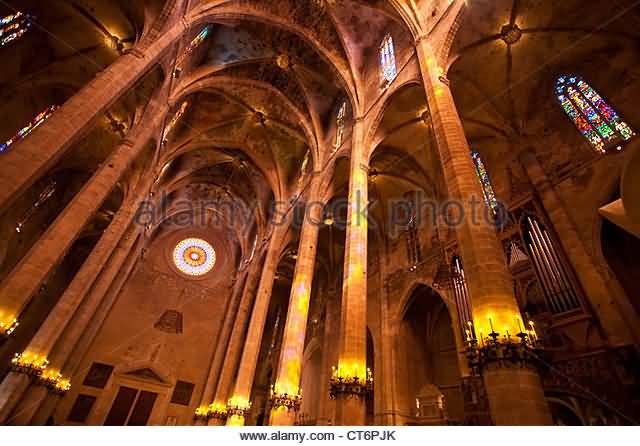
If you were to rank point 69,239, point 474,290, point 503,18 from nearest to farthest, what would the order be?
1. point 474,290
2. point 69,239
3. point 503,18

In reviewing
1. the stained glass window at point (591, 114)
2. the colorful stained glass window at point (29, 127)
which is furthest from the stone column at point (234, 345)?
the stained glass window at point (591, 114)

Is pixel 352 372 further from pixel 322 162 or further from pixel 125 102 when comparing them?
pixel 125 102

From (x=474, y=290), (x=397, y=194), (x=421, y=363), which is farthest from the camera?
(x=397, y=194)

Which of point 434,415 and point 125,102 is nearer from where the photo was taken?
point 434,415

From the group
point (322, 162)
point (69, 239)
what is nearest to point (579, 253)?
point (322, 162)

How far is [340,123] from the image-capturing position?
51.6ft

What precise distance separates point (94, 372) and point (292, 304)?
15.5m

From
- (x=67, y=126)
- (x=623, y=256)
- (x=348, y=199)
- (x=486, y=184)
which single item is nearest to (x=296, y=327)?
(x=348, y=199)

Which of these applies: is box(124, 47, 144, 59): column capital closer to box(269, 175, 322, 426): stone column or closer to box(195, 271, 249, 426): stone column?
box(269, 175, 322, 426): stone column

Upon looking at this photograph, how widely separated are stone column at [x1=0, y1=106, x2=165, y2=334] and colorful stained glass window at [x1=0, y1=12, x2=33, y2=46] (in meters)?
5.35

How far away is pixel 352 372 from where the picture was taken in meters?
7.48

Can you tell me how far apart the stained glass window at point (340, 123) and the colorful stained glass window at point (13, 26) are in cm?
1258

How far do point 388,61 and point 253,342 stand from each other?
1396 centimetres

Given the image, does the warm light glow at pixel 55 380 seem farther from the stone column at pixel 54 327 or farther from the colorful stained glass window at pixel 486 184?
the colorful stained glass window at pixel 486 184
